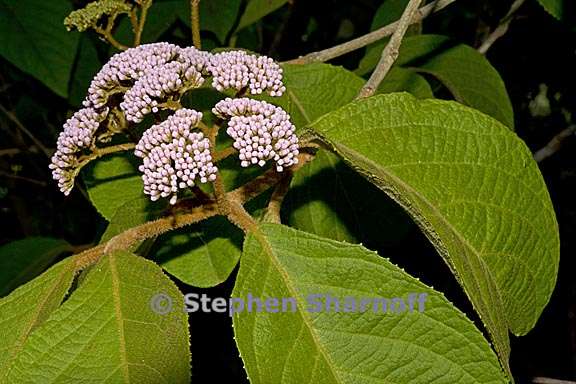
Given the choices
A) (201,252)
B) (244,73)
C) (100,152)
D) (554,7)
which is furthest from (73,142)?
(554,7)

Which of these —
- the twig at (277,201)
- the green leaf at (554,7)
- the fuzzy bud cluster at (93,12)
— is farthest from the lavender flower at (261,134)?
the green leaf at (554,7)

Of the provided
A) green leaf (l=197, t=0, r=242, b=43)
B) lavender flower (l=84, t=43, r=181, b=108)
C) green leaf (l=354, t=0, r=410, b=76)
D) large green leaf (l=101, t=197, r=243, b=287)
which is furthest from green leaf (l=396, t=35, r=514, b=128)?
lavender flower (l=84, t=43, r=181, b=108)

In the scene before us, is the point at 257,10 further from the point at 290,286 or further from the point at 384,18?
the point at 290,286

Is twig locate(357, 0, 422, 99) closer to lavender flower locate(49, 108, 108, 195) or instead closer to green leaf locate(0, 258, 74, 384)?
lavender flower locate(49, 108, 108, 195)

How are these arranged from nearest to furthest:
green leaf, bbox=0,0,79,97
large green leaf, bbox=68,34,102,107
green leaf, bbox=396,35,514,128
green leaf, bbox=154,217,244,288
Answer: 1. green leaf, bbox=154,217,244,288
2. green leaf, bbox=396,35,514,128
3. green leaf, bbox=0,0,79,97
4. large green leaf, bbox=68,34,102,107

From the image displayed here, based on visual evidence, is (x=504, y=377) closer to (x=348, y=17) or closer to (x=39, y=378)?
(x=39, y=378)

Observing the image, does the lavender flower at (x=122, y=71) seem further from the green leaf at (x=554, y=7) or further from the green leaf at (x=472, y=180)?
the green leaf at (x=554, y=7)
